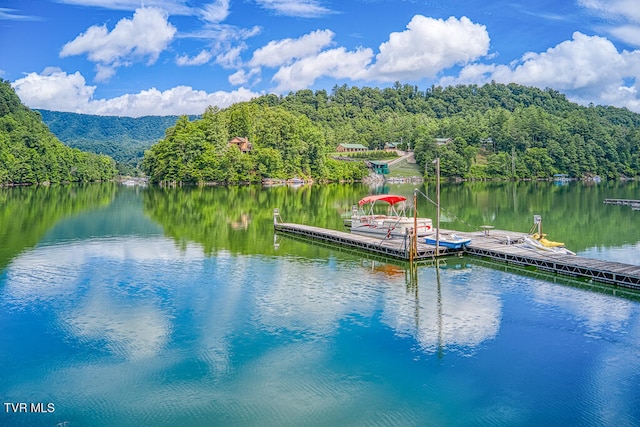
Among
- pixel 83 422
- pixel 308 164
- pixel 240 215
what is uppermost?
pixel 308 164

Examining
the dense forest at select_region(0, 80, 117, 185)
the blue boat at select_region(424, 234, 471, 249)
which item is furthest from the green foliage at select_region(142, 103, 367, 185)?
the blue boat at select_region(424, 234, 471, 249)

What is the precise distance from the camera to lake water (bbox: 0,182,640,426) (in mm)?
13547

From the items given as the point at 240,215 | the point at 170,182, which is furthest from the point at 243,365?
the point at 170,182

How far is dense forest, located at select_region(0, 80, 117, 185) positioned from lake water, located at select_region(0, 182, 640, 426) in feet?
312

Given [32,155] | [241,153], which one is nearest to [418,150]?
[241,153]

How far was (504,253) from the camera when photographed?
98.3ft

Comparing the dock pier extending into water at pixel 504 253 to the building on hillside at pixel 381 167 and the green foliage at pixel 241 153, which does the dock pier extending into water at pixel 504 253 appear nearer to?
the green foliage at pixel 241 153

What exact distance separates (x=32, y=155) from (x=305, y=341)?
123m

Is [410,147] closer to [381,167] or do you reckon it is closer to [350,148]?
[350,148]

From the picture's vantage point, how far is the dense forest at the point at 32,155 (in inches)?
4554

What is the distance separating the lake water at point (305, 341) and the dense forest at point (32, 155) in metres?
95.1

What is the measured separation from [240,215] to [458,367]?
4197 cm

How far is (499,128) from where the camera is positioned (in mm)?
151750

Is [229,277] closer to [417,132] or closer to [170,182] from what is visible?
[170,182]
